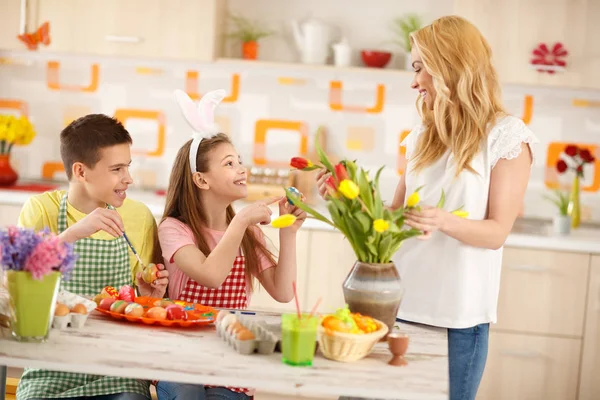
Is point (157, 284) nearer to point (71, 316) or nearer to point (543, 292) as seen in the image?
point (71, 316)

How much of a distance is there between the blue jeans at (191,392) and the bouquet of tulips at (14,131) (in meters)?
2.31

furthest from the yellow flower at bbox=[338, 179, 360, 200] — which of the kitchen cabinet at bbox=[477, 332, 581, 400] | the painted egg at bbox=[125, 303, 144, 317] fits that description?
the kitchen cabinet at bbox=[477, 332, 581, 400]

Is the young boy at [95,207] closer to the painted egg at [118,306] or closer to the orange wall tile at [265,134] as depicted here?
the painted egg at [118,306]

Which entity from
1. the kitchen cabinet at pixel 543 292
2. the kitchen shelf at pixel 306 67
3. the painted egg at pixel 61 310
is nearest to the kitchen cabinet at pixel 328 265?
the kitchen cabinet at pixel 543 292

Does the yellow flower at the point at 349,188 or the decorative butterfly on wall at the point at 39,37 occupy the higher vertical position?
the decorative butterfly on wall at the point at 39,37

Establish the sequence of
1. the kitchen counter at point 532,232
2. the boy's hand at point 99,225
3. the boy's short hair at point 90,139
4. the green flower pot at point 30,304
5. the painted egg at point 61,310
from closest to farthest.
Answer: the green flower pot at point 30,304 < the painted egg at point 61,310 < the boy's hand at point 99,225 < the boy's short hair at point 90,139 < the kitchen counter at point 532,232

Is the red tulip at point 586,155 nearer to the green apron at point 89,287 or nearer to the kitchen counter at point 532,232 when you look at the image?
the kitchen counter at point 532,232

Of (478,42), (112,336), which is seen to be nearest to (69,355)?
(112,336)

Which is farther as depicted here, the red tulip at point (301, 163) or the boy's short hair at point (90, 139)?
the boy's short hair at point (90, 139)

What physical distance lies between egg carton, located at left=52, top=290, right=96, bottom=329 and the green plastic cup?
1.53ft

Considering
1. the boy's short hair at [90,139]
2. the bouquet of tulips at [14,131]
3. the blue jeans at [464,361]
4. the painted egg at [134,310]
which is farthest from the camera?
the bouquet of tulips at [14,131]

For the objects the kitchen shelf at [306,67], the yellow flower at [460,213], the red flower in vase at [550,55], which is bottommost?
the yellow flower at [460,213]

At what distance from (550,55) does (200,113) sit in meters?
1.98

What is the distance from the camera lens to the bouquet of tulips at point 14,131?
12.9 feet
